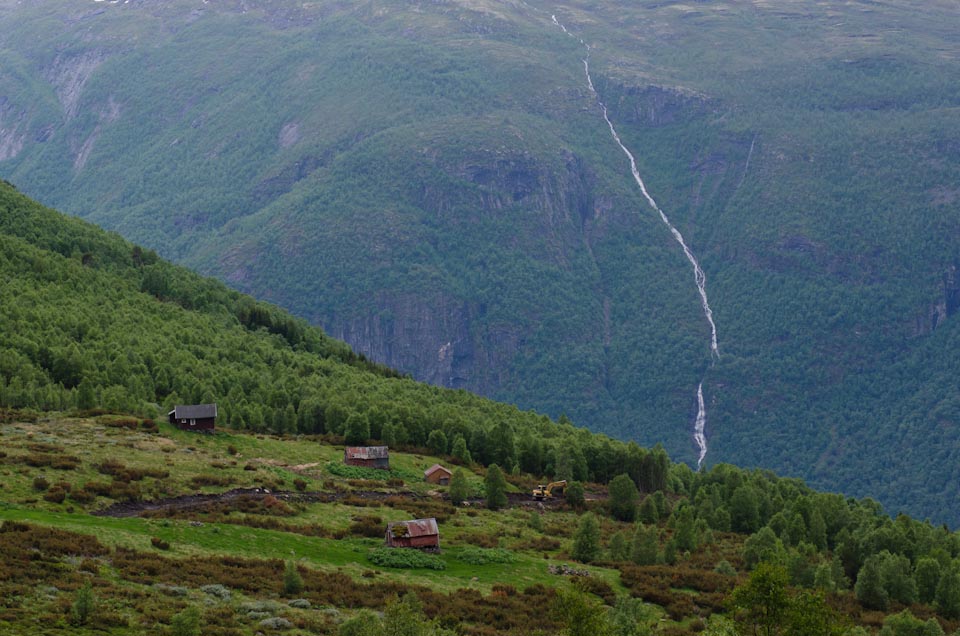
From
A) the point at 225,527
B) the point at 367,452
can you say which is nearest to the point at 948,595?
the point at 367,452

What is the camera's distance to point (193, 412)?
148250 mm

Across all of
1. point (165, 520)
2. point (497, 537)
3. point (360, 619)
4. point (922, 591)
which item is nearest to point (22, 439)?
point (165, 520)

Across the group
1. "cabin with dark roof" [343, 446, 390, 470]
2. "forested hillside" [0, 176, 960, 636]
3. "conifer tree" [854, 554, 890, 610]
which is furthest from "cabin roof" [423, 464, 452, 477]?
"conifer tree" [854, 554, 890, 610]

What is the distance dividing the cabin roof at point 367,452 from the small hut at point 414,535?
137 feet

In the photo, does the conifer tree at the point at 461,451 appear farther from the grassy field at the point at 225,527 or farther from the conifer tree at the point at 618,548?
Answer: the conifer tree at the point at 618,548

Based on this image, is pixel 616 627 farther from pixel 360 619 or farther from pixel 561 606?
pixel 360 619

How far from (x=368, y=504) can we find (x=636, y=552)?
26482 millimetres

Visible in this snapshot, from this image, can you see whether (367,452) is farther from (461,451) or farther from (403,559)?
(403,559)

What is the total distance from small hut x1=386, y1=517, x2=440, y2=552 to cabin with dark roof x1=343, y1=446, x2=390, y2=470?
41.8 m

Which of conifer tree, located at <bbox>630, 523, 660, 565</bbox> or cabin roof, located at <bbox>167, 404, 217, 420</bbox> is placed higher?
cabin roof, located at <bbox>167, 404, 217, 420</bbox>

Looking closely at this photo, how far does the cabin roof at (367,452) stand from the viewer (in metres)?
156

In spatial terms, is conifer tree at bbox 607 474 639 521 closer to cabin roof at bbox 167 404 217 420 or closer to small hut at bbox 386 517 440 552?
cabin roof at bbox 167 404 217 420

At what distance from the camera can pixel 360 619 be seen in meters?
76.3

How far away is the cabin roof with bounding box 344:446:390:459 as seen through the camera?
156375mm
